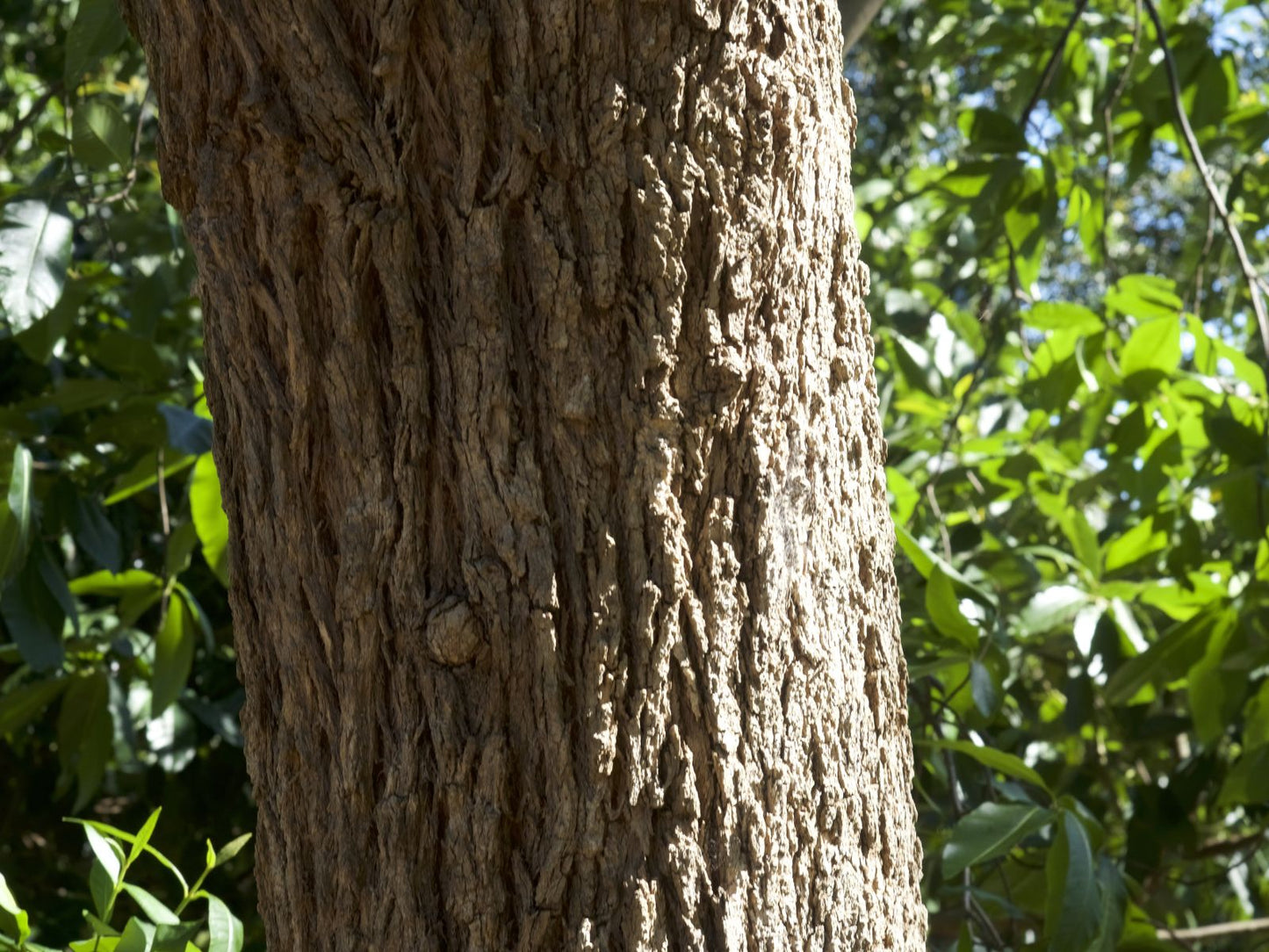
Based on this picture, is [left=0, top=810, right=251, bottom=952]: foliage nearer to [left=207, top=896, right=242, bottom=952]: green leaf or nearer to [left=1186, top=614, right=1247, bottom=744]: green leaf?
[left=207, top=896, right=242, bottom=952]: green leaf

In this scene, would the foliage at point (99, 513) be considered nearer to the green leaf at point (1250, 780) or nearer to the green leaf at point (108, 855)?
the green leaf at point (108, 855)

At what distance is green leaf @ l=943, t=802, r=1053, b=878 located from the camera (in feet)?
4.14

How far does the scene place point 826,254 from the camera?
0.89 meters

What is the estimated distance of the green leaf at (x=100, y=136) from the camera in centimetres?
167

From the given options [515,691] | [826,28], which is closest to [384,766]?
[515,691]

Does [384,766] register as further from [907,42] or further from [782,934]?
[907,42]

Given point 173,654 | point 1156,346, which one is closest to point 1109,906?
point 1156,346

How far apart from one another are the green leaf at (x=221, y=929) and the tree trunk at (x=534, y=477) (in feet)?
0.68

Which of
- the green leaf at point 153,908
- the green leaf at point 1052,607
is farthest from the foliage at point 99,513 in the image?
the green leaf at point 1052,607

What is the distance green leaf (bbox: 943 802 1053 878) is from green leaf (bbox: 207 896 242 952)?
0.68 m

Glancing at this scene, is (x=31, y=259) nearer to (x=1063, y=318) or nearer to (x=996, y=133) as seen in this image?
(x=996, y=133)

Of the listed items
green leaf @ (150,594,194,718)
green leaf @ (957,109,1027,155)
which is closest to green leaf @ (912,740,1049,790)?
green leaf @ (150,594,194,718)

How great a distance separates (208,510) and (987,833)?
3.38ft

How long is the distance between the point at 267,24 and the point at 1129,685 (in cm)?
170
